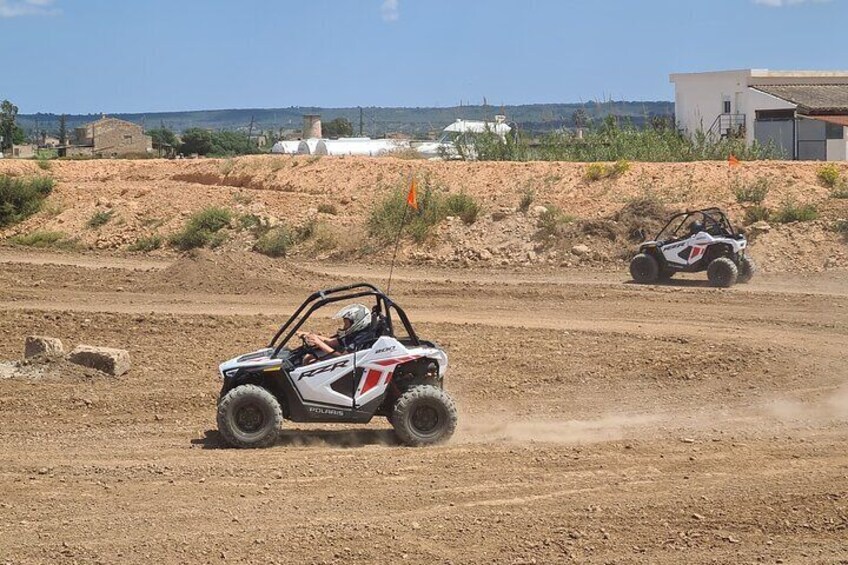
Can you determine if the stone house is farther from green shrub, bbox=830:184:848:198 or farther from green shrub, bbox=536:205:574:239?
green shrub, bbox=830:184:848:198

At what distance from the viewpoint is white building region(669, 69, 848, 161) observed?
47.8m

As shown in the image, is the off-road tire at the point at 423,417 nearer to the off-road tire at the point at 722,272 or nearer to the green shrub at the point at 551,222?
the off-road tire at the point at 722,272

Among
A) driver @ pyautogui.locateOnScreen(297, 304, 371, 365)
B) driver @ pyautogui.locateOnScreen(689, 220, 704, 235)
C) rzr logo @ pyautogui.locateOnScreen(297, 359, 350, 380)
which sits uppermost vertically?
driver @ pyautogui.locateOnScreen(689, 220, 704, 235)

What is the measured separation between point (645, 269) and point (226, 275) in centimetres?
801

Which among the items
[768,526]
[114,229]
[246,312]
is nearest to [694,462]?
[768,526]

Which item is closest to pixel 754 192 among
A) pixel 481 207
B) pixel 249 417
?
pixel 481 207

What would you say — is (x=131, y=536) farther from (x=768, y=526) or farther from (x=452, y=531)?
(x=768, y=526)

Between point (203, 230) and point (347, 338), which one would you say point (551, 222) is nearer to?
point (203, 230)

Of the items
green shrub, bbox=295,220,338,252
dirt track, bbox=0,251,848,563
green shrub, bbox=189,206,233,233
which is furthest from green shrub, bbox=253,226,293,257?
dirt track, bbox=0,251,848,563

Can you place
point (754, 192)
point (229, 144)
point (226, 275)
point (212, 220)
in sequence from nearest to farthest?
point (226, 275) < point (754, 192) < point (212, 220) < point (229, 144)

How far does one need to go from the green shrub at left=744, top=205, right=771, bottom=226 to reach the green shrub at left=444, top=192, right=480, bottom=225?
6371 mm

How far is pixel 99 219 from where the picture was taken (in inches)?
1294

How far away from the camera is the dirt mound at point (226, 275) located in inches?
886

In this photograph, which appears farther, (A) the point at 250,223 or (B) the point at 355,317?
(A) the point at 250,223
